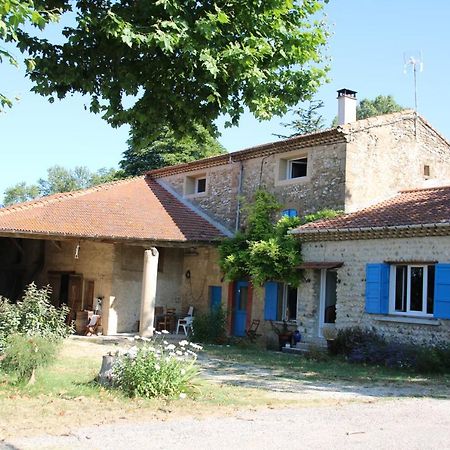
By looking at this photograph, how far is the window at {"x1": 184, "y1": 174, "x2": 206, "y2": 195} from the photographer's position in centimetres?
2441

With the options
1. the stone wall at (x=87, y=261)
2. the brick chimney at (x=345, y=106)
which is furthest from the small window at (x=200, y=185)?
the brick chimney at (x=345, y=106)

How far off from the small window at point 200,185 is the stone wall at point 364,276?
7447mm

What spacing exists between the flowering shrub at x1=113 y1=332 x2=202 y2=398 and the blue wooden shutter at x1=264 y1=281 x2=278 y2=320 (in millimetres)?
10194

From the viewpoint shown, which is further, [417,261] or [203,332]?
[203,332]

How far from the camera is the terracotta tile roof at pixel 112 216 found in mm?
18123

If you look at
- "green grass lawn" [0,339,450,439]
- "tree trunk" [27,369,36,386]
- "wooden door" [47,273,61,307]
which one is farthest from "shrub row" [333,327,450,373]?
"wooden door" [47,273,61,307]

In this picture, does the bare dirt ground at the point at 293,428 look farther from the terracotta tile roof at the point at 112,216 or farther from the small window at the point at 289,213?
the terracotta tile roof at the point at 112,216

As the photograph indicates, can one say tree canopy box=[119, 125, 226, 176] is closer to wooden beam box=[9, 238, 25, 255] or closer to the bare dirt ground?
wooden beam box=[9, 238, 25, 255]

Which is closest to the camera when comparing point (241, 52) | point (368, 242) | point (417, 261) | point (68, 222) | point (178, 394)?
point (241, 52)

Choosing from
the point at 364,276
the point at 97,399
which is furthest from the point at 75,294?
the point at 97,399

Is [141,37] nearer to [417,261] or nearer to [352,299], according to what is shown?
[417,261]

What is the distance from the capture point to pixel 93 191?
22062mm

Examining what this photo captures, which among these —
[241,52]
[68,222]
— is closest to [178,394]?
[241,52]

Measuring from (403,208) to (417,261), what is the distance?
83.7 inches
